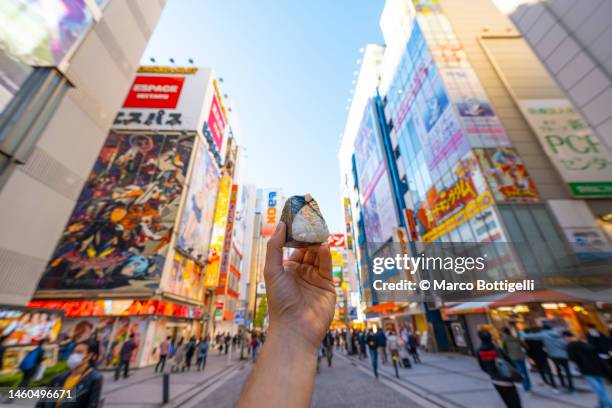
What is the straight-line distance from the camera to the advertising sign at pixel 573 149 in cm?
1638

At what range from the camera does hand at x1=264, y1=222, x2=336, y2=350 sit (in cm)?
188

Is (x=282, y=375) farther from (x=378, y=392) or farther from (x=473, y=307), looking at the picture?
(x=473, y=307)

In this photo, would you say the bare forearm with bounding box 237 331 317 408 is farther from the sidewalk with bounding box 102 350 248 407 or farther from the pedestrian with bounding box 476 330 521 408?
the sidewalk with bounding box 102 350 248 407

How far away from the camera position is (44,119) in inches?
364

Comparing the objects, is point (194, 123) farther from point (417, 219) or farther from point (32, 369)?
point (417, 219)

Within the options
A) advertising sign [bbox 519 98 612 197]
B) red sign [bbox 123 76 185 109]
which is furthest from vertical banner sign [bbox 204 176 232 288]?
advertising sign [bbox 519 98 612 197]

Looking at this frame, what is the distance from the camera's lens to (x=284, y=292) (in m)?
2.06

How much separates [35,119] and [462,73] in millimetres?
26749

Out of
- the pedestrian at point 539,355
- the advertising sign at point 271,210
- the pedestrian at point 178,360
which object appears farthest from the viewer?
the advertising sign at point 271,210

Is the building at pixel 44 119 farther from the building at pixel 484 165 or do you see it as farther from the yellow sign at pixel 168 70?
the building at pixel 484 165

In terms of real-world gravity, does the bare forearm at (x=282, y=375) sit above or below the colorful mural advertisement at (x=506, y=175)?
below

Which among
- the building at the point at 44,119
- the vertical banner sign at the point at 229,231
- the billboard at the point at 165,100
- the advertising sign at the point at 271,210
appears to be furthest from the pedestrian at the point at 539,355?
the advertising sign at the point at 271,210

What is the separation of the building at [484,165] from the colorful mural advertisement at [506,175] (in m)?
0.08

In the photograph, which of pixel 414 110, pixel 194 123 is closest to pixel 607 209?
pixel 414 110
